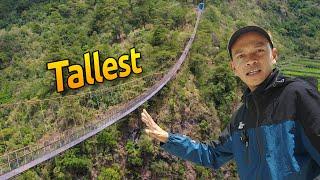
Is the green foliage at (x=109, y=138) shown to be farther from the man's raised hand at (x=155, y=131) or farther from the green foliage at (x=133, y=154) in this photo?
the man's raised hand at (x=155, y=131)

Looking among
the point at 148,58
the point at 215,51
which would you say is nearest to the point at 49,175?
the point at 148,58

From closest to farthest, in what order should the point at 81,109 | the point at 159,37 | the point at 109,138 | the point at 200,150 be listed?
1. the point at 200,150
2. the point at 109,138
3. the point at 81,109
4. the point at 159,37

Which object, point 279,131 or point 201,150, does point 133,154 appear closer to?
point 201,150

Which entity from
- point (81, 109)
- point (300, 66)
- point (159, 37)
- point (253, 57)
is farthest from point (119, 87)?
point (300, 66)

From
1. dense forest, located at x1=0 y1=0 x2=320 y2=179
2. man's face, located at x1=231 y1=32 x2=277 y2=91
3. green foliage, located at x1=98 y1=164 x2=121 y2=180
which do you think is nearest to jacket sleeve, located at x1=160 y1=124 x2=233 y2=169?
man's face, located at x1=231 y1=32 x2=277 y2=91

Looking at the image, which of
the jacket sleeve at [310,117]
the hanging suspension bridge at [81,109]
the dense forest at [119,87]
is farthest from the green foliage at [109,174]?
the jacket sleeve at [310,117]

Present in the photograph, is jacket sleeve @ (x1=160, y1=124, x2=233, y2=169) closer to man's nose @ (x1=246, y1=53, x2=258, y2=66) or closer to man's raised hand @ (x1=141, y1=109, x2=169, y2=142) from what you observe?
man's raised hand @ (x1=141, y1=109, x2=169, y2=142)

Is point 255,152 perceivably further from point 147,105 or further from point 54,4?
point 54,4
